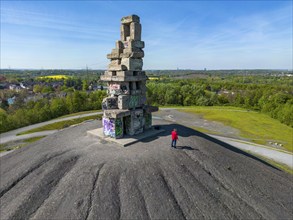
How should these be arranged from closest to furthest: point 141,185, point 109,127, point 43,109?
point 141,185 < point 109,127 < point 43,109

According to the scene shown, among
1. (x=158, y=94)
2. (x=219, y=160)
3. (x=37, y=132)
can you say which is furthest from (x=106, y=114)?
(x=158, y=94)

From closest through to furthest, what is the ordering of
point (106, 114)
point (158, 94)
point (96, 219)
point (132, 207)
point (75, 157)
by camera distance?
point (96, 219) → point (132, 207) → point (75, 157) → point (106, 114) → point (158, 94)

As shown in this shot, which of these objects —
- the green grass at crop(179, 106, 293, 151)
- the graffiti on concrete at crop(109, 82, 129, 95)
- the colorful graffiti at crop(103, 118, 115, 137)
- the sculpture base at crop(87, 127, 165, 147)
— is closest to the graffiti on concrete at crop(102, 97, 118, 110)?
the graffiti on concrete at crop(109, 82, 129, 95)

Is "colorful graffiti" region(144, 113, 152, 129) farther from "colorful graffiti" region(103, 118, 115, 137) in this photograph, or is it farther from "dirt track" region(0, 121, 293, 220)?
"colorful graffiti" region(103, 118, 115, 137)

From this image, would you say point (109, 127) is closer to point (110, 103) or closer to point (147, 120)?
point (110, 103)

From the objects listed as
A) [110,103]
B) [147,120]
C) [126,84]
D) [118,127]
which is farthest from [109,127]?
[147,120]

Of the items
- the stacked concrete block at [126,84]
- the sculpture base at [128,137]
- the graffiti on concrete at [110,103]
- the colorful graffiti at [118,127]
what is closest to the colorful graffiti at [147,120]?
the sculpture base at [128,137]

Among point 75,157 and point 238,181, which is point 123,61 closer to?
point 75,157
